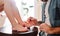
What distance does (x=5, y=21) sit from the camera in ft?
4.06

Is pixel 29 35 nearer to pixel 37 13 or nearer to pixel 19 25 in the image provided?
pixel 19 25

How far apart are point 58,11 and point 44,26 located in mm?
142

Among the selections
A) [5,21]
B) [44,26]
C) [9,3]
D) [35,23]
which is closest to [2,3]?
[9,3]

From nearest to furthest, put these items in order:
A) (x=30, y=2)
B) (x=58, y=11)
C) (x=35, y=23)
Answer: (x=58, y=11) < (x=35, y=23) < (x=30, y=2)

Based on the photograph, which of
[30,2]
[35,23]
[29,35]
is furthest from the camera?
[30,2]

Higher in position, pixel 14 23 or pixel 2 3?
pixel 2 3

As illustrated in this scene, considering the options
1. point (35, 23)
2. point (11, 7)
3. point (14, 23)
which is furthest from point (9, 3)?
point (35, 23)

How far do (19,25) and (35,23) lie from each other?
0.20 m

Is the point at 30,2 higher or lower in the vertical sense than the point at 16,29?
higher

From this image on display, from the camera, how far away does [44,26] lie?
0.89 meters

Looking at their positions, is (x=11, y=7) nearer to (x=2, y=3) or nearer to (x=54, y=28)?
(x=2, y=3)

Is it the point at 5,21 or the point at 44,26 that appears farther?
the point at 5,21

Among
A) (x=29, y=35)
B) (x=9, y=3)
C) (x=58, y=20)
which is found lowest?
(x=29, y=35)

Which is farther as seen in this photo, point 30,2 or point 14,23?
point 30,2
